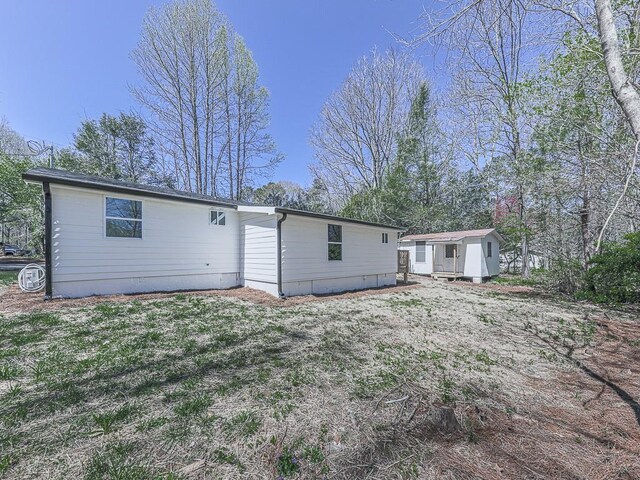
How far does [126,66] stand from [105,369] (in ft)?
56.4

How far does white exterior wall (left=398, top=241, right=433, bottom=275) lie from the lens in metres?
15.5

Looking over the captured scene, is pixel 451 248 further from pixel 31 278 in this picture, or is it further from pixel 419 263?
pixel 31 278

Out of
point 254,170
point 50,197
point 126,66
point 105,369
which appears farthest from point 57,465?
point 254,170

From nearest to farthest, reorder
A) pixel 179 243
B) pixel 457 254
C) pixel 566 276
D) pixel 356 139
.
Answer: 1. pixel 179 243
2. pixel 566 276
3. pixel 457 254
4. pixel 356 139

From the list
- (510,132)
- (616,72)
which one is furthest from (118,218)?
(510,132)

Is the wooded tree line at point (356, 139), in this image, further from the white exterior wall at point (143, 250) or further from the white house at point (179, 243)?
the white exterior wall at point (143, 250)

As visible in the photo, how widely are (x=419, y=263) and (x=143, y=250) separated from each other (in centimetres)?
1390

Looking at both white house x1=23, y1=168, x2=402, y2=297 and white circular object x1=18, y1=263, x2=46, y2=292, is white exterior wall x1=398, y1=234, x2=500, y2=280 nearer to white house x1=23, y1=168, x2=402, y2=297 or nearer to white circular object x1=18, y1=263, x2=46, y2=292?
white house x1=23, y1=168, x2=402, y2=297

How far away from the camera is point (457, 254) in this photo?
1446cm

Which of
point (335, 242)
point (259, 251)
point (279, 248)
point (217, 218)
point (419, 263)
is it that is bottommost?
point (419, 263)

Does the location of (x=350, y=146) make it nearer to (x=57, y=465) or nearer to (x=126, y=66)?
(x=126, y=66)

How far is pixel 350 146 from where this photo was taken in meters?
20.2

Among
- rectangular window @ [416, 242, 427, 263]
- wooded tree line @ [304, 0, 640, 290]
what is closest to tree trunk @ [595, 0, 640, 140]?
wooded tree line @ [304, 0, 640, 290]

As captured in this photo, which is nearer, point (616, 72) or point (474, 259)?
point (616, 72)
